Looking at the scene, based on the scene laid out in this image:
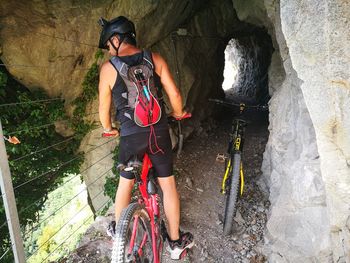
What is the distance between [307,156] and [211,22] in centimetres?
595

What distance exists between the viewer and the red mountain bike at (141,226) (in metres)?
2.35

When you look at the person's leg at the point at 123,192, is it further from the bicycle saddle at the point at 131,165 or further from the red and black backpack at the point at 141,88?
the red and black backpack at the point at 141,88

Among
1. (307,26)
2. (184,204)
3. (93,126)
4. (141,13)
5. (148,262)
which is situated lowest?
(184,204)

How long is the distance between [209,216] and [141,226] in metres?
2.04

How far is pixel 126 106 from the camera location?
2717 mm

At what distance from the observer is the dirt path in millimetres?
3896

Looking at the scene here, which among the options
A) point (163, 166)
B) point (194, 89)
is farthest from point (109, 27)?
point (194, 89)

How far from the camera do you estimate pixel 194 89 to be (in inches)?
311

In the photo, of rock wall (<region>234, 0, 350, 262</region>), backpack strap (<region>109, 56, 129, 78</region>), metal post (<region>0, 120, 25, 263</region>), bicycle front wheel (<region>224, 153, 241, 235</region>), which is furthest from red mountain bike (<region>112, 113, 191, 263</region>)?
rock wall (<region>234, 0, 350, 262</region>)

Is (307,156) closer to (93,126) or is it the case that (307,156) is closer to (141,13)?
(141,13)

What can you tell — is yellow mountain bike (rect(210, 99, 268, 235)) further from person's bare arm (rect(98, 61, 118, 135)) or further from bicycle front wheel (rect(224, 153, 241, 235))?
person's bare arm (rect(98, 61, 118, 135))

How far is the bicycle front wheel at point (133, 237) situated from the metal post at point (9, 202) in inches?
36.1

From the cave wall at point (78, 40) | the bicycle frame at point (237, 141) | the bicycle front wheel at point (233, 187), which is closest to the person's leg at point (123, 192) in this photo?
the bicycle front wheel at point (233, 187)

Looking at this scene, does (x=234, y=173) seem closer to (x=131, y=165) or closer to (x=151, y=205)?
(x=151, y=205)
